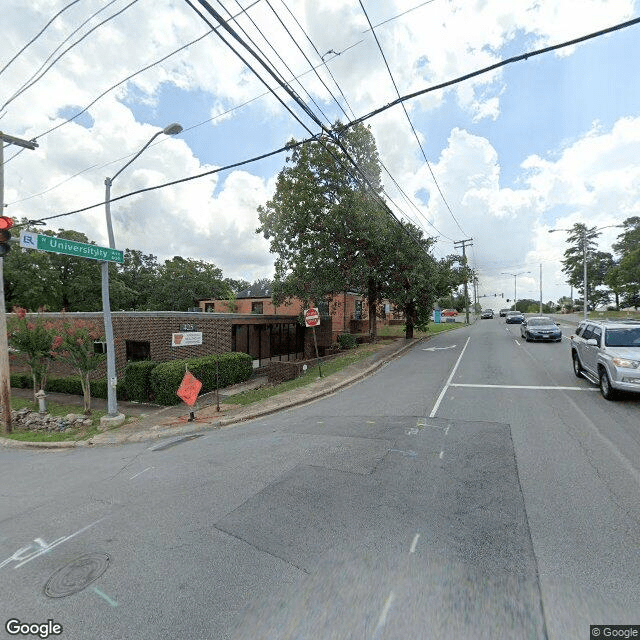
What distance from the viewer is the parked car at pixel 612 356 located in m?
7.57

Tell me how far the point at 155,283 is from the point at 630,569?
54.5m

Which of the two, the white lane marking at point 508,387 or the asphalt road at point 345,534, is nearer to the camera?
the asphalt road at point 345,534

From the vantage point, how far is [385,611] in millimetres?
2570

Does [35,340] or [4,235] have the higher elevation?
[4,235]

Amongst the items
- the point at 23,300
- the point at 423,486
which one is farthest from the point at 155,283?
the point at 423,486

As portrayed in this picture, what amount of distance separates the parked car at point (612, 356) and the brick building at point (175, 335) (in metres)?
13.0

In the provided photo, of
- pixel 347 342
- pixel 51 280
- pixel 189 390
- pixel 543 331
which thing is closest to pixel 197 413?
pixel 189 390

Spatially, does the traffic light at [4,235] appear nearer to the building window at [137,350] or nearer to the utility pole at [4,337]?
the utility pole at [4,337]

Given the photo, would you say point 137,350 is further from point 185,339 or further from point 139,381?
point 185,339

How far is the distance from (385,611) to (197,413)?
921 cm

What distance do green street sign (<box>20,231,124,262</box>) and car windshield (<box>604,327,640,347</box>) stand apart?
44.0ft

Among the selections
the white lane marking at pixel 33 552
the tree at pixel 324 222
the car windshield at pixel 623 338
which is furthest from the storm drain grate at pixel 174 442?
the tree at pixel 324 222

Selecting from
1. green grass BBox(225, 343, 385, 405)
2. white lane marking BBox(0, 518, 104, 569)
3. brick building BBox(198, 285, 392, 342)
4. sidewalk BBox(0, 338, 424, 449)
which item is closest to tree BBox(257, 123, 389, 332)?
brick building BBox(198, 285, 392, 342)

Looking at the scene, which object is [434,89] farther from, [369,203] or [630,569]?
[369,203]
